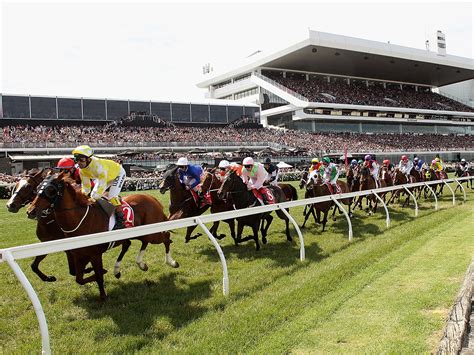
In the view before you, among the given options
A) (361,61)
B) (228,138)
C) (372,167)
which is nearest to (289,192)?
(372,167)

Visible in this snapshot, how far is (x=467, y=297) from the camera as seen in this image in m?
3.98

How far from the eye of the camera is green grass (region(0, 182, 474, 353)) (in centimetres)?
383

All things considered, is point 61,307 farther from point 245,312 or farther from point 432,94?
point 432,94

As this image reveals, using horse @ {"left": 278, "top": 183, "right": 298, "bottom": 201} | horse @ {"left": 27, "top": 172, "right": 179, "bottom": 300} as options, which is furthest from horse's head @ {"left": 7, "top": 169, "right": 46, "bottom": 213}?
horse @ {"left": 278, "top": 183, "right": 298, "bottom": 201}

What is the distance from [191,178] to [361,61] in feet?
176

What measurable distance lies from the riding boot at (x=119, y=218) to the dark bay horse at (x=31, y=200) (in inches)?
26.7

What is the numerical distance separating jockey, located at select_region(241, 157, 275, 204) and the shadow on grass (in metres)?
3.01

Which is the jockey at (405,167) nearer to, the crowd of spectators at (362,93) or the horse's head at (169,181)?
the horse's head at (169,181)

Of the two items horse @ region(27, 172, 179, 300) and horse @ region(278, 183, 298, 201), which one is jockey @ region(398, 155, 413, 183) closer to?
horse @ region(278, 183, 298, 201)

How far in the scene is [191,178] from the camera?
8.57 meters

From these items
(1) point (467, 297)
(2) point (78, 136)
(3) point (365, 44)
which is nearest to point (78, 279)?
(1) point (467, 297)

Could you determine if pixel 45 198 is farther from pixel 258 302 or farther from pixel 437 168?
pixel 437 168

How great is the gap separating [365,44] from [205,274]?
52474 millimetres

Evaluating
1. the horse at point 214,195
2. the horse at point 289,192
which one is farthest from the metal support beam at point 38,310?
the horse at point 289,192
